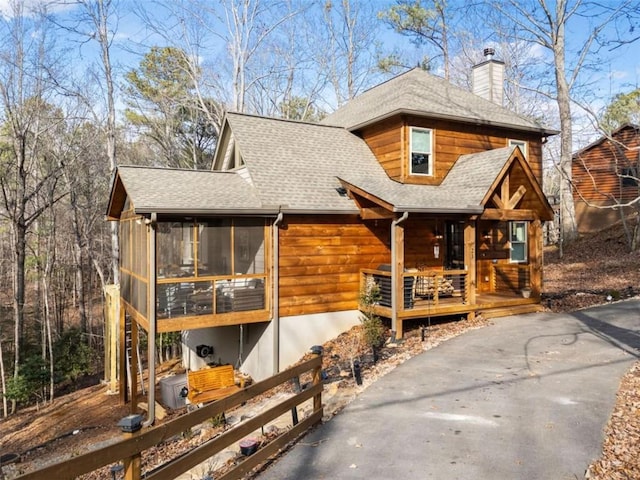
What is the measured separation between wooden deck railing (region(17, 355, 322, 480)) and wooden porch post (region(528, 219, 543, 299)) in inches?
345

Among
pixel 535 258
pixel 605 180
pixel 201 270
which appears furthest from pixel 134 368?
pixel 605 180

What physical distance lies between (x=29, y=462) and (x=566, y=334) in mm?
11610

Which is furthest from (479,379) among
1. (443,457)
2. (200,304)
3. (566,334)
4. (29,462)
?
(29,462)

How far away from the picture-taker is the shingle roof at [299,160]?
11359 millimetres

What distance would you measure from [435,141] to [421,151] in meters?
0.56

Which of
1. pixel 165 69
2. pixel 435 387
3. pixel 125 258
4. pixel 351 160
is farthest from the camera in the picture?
pixel 165 69

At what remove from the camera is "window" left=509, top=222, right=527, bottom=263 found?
1493 centimetres

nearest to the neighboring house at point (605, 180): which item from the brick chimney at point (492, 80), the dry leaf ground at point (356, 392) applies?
the dry leaf ground at point (356, 392)

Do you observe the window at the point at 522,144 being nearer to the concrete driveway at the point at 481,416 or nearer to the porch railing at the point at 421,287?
the porch railing at the point at 421,287

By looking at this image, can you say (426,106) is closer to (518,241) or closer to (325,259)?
(518,241)

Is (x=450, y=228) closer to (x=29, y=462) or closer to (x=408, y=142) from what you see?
(x=408, y=142)

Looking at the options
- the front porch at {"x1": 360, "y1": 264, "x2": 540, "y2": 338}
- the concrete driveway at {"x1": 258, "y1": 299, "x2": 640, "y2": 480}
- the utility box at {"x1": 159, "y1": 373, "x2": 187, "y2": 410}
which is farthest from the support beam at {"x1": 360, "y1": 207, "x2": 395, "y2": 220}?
the utility box at {"x1": 159, "y1": 373, "x2": 187, "y2": 410}

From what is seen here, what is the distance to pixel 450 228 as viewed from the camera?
13898 millimetres

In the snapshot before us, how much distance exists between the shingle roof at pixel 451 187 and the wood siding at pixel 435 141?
264 mm
